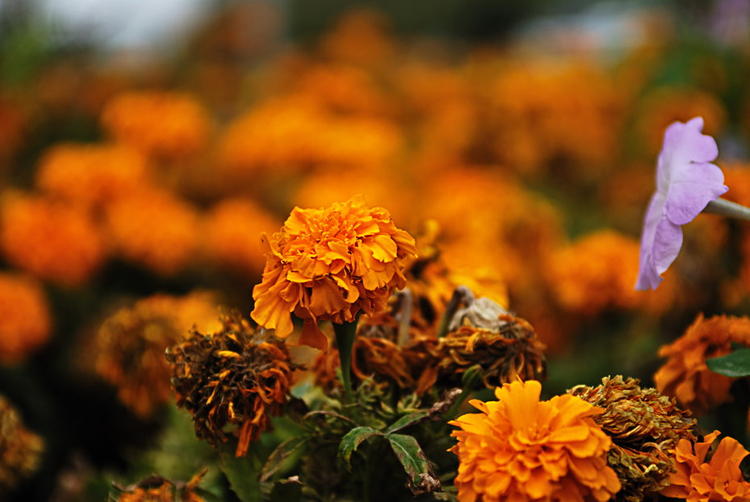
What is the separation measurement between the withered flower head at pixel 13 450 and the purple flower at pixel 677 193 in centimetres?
78

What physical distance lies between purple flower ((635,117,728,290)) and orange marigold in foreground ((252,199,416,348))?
30 centimetres

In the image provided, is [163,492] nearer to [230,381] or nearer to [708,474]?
[230,381]

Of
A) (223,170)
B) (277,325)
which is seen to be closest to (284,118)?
(223,170)

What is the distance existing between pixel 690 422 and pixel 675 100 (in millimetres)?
1641

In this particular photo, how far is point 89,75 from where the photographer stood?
10.2 feet

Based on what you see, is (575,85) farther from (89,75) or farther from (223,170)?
(89,75)

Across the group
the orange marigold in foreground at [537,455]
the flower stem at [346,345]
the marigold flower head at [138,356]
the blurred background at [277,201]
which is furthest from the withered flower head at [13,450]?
the orange marigold in foreground at [537,455]

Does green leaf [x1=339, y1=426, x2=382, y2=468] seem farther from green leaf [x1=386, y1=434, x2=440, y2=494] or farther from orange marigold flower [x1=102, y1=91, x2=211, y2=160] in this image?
orange marigold flower [x1=102, y1=91, x2=211, y2=160]

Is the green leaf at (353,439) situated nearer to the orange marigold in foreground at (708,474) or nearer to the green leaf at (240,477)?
the green leaf at (240,477)

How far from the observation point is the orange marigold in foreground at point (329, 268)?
679 millimetres

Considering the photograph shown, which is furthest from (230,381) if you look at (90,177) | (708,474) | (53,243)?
(90,177)

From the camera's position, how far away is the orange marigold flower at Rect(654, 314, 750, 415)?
2.75 feet

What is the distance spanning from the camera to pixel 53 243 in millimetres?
1736

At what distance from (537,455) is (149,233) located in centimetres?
138
